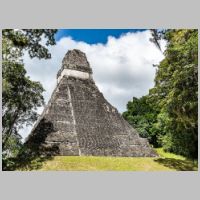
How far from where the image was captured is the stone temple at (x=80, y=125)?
642 inches

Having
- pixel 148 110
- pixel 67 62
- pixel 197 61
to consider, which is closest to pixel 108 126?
pixel 67 62

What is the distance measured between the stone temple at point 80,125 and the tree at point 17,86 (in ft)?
4.99

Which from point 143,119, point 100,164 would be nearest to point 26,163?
point 100,164

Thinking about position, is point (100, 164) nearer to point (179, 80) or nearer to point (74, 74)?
point (179, 80)

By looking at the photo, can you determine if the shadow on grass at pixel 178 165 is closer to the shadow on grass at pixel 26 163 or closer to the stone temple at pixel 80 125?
the stone temple at pixel 80 125

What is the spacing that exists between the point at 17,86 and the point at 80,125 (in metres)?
5.46

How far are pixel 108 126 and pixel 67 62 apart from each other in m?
7.04

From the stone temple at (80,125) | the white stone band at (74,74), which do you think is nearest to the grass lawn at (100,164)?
the stone temple at (80,125)

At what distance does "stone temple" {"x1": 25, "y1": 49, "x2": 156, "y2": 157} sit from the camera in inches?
642

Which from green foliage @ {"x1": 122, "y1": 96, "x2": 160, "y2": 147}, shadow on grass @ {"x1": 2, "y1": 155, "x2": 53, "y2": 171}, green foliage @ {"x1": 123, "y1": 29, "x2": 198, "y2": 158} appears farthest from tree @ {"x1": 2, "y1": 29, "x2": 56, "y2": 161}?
green foliage @ {"x1": 122, "y1": 96, "x2": 160, "y2": 147}

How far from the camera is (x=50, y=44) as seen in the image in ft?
40.5

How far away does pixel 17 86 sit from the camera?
14594 millimetres

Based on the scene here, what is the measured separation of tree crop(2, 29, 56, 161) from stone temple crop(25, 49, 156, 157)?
4.99ft

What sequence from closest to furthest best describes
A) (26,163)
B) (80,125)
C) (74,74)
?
(26,163)
(80,125)
(74,74)
